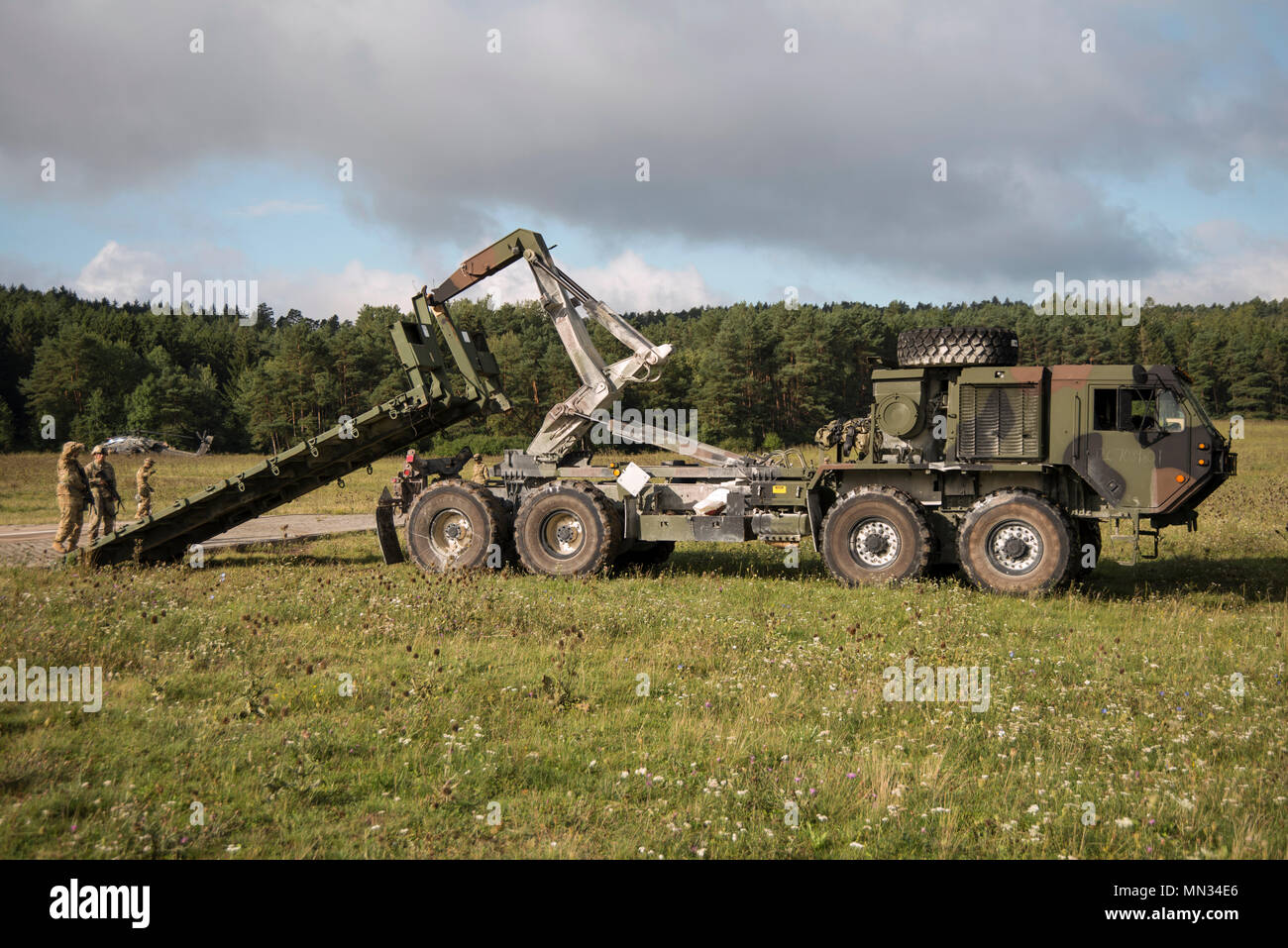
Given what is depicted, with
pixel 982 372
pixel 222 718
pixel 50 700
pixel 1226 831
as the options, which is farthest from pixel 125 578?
pixel 1226 831

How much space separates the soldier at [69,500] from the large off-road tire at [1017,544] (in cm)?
1365

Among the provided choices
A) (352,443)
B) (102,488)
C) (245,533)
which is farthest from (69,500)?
(245,533)

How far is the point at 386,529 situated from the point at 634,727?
9.52 m

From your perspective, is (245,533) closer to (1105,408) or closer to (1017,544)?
(1017,544)

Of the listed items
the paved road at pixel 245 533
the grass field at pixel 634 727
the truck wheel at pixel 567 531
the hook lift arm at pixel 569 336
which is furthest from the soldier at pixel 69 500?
the truck wheel at pixel 567 531

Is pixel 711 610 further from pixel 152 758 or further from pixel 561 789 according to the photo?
pixel 152 758

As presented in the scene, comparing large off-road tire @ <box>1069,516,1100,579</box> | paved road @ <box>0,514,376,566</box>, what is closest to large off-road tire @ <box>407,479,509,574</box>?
paved road @ <box>0,514,376,566</box>

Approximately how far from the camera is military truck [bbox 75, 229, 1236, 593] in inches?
492

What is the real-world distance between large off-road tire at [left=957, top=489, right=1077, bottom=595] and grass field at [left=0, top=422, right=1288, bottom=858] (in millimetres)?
510

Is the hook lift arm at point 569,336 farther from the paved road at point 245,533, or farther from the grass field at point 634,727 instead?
the paved road at point 245,533

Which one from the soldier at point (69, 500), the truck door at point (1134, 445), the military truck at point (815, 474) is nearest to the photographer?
the truck door at point (1134, 445)

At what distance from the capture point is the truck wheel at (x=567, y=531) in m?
14.2

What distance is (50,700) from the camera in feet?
24.2

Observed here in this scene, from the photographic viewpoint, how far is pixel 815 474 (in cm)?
1373
